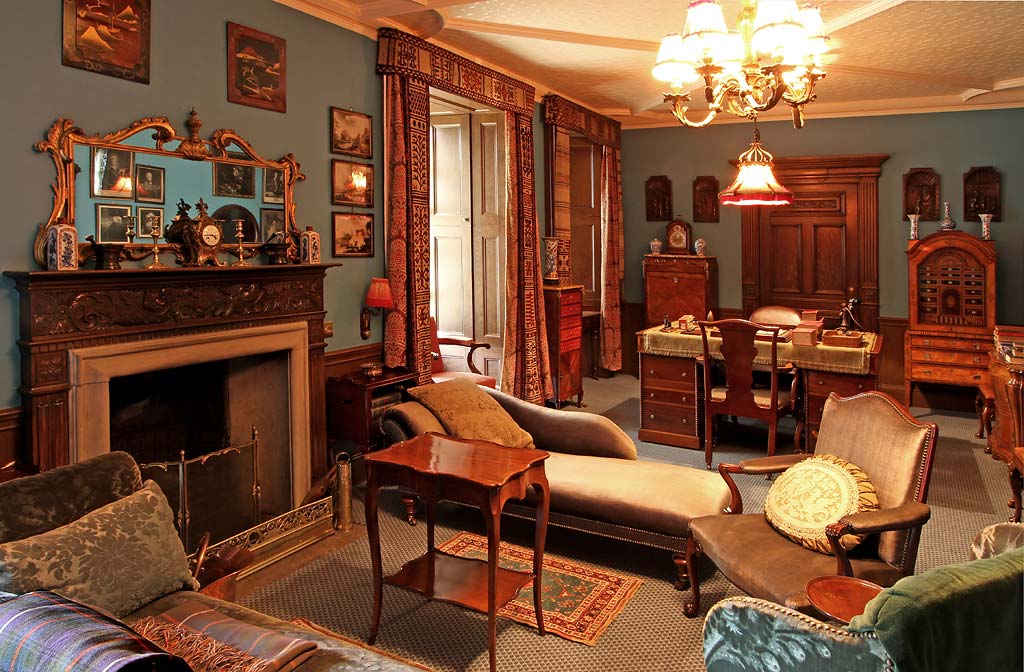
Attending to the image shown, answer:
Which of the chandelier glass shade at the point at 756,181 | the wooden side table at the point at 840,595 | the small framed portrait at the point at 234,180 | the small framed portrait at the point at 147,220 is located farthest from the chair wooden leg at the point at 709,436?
the small framed portrait at the point at 147,220

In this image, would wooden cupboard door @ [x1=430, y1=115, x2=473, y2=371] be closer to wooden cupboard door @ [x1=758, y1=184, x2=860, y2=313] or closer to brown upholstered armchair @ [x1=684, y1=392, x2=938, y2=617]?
wooden cupboard door @ [x1=758, y1=184, x2=860, y2=313]

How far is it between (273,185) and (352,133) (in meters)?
0.78

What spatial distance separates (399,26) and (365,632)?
3.77 m

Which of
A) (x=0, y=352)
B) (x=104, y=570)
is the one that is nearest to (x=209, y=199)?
(x=0, y=352)

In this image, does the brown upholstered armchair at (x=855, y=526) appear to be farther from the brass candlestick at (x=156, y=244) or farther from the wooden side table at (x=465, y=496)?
the brass candlestick at (x=156, y=244)

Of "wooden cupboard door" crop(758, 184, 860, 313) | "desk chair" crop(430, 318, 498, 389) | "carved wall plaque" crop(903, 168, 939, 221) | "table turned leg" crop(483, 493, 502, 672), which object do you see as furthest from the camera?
"wooden cupboard door" crop(758, 184, 860, 313)

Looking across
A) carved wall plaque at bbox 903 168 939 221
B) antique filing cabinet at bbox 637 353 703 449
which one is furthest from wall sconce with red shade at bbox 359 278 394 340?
carved wall plaque at bbox 903 168 939 221

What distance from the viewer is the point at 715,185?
8.33 m

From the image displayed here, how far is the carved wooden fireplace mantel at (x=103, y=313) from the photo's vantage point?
3111 mm

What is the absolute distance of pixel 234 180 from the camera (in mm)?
4047

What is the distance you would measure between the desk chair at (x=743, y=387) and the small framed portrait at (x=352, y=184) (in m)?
2.40

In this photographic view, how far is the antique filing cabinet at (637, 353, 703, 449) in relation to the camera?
5.69m

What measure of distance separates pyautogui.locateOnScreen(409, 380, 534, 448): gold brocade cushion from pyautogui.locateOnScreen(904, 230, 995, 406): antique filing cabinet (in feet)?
14.8

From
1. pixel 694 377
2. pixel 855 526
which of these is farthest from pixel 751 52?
pixel 694 377
